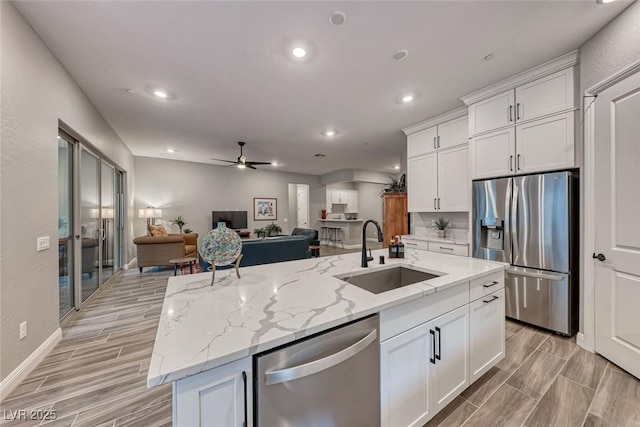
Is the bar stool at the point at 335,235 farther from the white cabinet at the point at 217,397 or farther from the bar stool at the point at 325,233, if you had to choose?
the white cabinet at the point at 217,397

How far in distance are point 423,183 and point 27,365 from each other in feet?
16.1

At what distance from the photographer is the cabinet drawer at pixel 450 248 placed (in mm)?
3194

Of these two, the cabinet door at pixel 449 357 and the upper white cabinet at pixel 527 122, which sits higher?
the upper white cabinet at pixel 527 122

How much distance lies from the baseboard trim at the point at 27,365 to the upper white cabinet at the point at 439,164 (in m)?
4.69

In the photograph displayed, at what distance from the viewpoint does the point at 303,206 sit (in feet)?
31.4

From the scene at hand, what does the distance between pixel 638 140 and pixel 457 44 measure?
5.07 ft

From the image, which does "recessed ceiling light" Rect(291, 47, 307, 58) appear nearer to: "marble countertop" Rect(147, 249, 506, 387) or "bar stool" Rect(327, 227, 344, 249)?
"marble countertop" Rect(147, 249, 506, 387)

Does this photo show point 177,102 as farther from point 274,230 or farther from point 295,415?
point 274,230

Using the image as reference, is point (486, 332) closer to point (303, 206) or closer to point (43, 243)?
point (43, 243)

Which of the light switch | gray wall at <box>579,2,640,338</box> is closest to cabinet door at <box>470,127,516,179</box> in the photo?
gray wall at <box>579,2,640,338</box>

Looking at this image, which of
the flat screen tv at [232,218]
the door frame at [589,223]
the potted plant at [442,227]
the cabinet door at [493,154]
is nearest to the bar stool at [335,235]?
the flat screen tv at [232,218]

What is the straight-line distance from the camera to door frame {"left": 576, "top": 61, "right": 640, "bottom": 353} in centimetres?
208

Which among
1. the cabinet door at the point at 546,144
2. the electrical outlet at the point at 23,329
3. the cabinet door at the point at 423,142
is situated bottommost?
the electrical outlet at the point at 23,329

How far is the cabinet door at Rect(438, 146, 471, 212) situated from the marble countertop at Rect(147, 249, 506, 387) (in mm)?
1888
